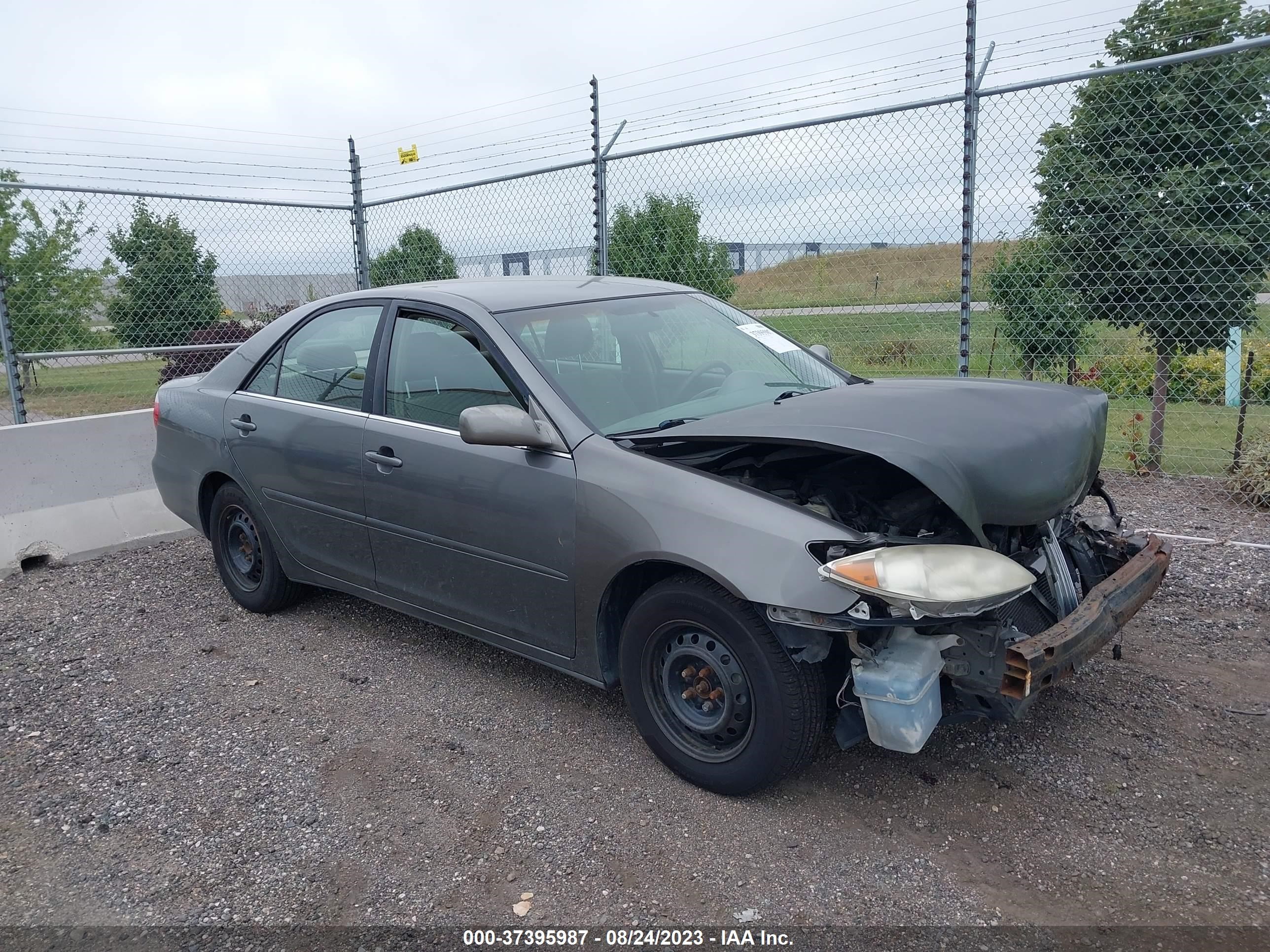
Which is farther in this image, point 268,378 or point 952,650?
point 268,378

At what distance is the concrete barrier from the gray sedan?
2.16 meters

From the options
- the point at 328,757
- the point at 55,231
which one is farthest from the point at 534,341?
the point at 55,231

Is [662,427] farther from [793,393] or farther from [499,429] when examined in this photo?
[793,393]

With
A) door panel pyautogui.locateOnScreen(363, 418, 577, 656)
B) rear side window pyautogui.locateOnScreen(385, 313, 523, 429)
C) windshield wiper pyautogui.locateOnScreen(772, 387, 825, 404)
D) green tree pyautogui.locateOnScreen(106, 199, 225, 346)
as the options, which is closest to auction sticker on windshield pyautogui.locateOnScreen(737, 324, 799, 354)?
windshield wiper pyautogui.locateOnScreen(772, 387, 825, 404)

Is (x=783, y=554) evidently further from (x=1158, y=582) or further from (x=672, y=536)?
(x=1158, y=582)

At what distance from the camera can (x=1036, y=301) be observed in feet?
22.8

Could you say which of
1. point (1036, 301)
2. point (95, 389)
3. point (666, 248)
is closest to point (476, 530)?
point (666, 248)

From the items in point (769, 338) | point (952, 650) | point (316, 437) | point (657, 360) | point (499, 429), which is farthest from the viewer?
point (769, 338)

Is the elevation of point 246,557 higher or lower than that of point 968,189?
lower

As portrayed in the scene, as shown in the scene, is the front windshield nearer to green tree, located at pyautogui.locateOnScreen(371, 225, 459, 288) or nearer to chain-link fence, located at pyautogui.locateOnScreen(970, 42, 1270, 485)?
chain-link fence, located at pyautogui.locateOnScreen(970, 42, 1270, 485)

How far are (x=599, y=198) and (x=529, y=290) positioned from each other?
371 cm

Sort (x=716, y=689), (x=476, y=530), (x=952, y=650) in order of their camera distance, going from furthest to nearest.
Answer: (x=476, y=530) < (x=716, y=689) < (x=952, y=650)

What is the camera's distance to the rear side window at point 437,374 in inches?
152

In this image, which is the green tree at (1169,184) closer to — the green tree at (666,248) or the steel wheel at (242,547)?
the green tree at (666,248)
